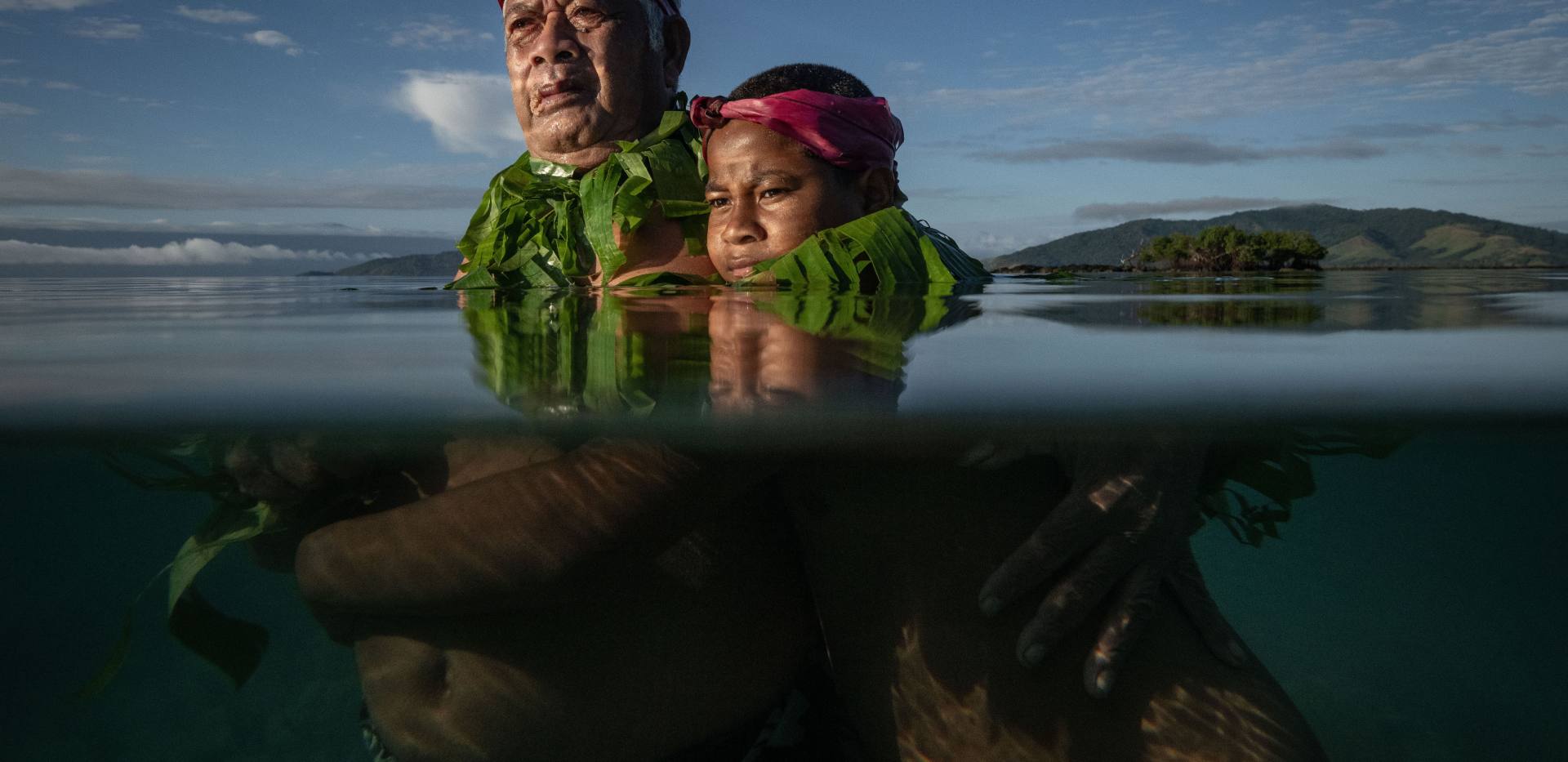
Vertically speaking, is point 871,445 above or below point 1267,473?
above

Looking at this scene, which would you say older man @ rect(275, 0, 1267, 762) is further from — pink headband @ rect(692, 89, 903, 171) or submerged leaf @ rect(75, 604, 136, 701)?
pink headband @ rect(692, 89, 903, 171)

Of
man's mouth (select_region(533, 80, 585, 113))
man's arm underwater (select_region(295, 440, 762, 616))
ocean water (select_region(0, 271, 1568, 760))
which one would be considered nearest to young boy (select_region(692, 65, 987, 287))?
man's mouth (select_region(533, 80, 585, 113))

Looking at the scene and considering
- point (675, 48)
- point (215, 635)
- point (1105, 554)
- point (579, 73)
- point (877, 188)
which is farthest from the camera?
point (675, 48)

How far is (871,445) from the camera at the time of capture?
6.04 ft

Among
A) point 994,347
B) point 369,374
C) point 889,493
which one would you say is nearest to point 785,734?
point 889,493

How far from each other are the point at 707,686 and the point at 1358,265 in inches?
479

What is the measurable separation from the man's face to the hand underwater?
289 cm

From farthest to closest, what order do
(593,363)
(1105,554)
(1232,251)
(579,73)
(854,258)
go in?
(1232,251), (579,73), (854,258), (593,363), (1105,554)

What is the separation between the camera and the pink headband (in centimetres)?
378

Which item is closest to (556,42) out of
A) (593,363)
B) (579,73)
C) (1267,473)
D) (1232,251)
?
(579,73)

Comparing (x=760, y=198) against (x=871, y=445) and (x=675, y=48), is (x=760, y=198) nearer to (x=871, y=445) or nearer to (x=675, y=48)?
(x=675, y=48)

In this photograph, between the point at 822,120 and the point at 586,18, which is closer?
the point at 822,120

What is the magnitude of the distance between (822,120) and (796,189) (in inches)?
11.1

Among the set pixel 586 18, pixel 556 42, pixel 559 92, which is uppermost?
pixel 586 18
